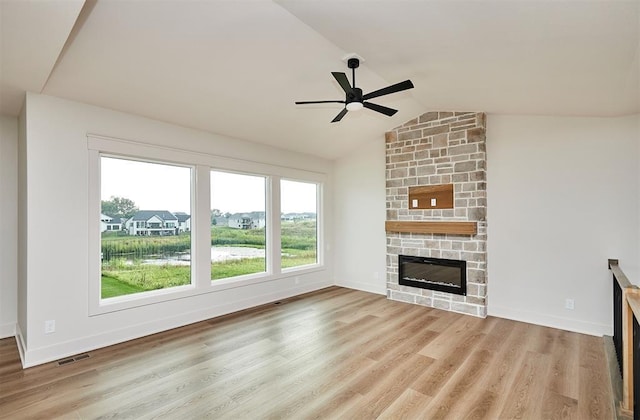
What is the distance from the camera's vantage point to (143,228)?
406cm

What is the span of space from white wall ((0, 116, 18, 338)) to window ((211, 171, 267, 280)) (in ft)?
7.61

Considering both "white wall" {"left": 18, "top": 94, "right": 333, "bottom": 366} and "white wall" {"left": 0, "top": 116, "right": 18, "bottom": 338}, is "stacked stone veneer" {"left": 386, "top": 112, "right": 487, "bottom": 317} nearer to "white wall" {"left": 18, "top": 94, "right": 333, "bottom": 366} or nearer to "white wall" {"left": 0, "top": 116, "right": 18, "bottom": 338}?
"white wall" {"left": 18, "top": 94, "right": 333, "bottom": 366}

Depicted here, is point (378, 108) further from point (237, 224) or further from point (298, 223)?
point (298, 223)

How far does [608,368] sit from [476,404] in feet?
5.33

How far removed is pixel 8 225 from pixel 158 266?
178 cm

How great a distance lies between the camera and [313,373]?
2.95m

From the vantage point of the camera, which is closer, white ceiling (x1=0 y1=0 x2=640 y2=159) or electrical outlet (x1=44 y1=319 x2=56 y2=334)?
white ceiling (x1=0 y1=0 x2=640 y2=159)

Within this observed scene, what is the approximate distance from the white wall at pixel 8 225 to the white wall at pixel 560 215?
6.36 m

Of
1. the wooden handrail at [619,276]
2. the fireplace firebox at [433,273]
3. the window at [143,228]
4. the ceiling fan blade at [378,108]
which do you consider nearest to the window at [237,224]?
the window at [143,228]

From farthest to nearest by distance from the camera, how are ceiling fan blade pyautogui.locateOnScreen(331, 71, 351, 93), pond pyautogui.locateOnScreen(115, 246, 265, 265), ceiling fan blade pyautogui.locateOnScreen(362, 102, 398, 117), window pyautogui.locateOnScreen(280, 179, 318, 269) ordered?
window pyautogui.locateOnScreen(280, 179, 318, 269) → pond pyautogui.locateOnScreen(115, 246, 265, 265) → ceiling fan blade pyautogui.locateOnScreen(362, 102, 398, 117) → ceiling fan blade pyautogui.locateOnScreen(331, 71, 351, 93)

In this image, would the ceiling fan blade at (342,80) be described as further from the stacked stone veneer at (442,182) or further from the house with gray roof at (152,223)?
the house with gray roof at (152,223)

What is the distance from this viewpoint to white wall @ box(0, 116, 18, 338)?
12.5 ft

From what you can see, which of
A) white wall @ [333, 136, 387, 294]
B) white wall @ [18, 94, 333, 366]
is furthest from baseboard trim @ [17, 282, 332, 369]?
white wall @ [333, 136, 387, 294]

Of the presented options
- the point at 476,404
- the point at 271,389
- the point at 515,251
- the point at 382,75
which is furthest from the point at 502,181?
the point at 271,389
